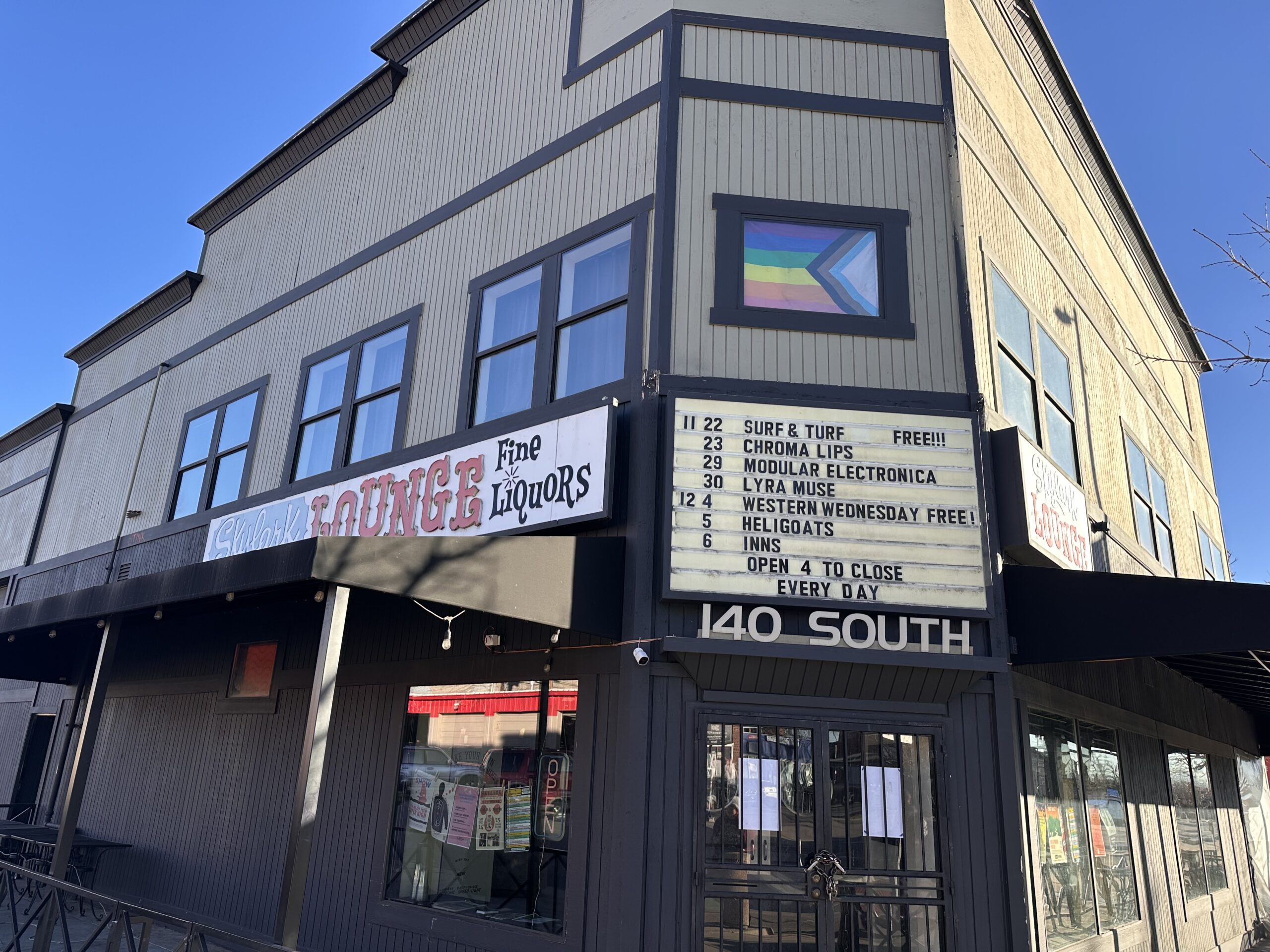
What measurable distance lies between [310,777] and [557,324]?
4.96 metres

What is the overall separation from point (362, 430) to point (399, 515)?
1873mm

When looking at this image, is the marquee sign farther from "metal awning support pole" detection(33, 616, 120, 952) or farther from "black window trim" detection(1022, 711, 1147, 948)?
"metal awning support pole" detection(33, 616, 120, 952)

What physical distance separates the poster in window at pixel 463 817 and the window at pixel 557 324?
365 centimetres

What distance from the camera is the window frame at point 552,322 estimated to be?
8.25 m

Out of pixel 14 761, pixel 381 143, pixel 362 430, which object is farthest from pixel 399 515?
pixel 14 761

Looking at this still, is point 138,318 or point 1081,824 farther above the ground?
point 138,318

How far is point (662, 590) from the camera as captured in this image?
23.3 ft

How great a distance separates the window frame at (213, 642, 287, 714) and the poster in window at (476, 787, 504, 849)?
4.10 meters

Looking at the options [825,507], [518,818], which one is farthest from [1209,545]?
[518,818]

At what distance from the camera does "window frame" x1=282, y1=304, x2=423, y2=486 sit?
10500 mm

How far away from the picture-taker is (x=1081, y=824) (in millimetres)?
8695

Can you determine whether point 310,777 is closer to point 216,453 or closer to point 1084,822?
point 1084,822

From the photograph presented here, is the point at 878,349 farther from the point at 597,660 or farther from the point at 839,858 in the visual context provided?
the point at 839,858

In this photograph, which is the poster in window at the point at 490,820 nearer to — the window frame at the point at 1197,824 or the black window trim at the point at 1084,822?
the black window trim at the point at 1084,822
